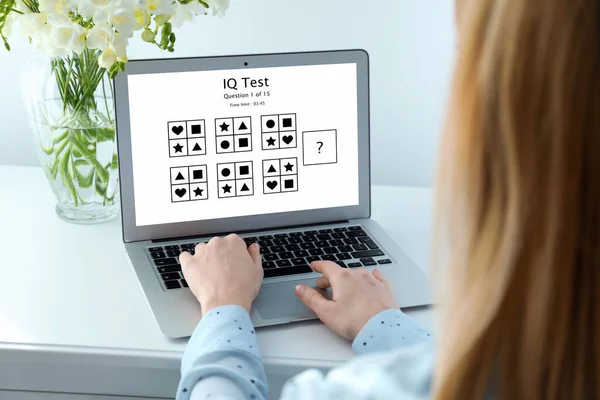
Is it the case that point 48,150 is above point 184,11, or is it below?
below

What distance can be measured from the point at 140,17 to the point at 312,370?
1.68ft

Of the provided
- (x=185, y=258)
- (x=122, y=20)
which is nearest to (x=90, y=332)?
(x=185, y=258)

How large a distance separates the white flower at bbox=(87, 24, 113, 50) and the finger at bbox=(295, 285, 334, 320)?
376 mm

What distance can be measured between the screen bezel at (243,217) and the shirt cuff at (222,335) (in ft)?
0.87

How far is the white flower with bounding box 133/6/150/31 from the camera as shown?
101 cm

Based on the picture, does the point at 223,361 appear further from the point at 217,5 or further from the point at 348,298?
the point at 217,5

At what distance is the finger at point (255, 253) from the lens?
1.05m

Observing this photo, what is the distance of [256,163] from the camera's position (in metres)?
1.20

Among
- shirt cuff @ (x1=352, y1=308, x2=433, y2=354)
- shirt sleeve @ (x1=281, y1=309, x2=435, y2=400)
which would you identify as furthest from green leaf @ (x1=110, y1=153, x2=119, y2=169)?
shirt sleeve @ (x1=281, y1=309, x2=435, y2=400)

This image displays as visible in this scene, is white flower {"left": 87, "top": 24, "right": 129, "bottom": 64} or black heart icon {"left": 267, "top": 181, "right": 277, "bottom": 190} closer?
white flower {"left": 87, "top": 24, "right": 129, "bottom": 64}

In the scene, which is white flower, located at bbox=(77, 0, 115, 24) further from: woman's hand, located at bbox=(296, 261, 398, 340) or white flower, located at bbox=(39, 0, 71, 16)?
woman's hand, located at bbox=(296, 261, 398, 340)

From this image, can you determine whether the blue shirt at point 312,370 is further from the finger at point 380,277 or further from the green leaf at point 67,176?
the green leaf at point 67,176

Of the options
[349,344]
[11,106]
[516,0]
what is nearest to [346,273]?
[349,344]

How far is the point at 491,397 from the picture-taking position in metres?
0.59
